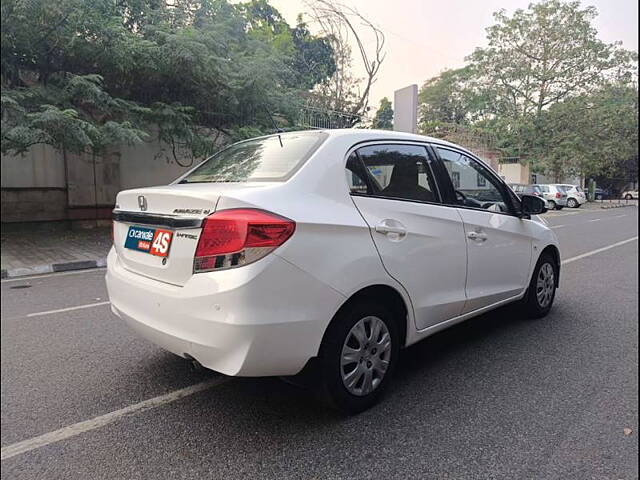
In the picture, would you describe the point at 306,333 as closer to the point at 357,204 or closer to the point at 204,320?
the point at 204,320

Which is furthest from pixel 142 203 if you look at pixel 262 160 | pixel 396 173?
pixel 396 173

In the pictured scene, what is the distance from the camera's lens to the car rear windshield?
2.41m

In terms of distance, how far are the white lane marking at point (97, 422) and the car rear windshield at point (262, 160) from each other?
4.09 ft

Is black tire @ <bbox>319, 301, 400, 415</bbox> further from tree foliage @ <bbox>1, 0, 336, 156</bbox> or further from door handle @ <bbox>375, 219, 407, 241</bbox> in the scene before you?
tree foliage @ <bbox>1, 0, 336, 156</bbox>

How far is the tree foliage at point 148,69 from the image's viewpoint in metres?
3.78

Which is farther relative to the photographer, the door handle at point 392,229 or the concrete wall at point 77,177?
the concrete wall at point 77,177

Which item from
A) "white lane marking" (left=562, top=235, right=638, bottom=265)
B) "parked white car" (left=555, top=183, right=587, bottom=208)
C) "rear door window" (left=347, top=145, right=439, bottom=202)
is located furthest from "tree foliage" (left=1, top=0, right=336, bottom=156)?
"parked white car" (left=555, top=183, right=587, bottom=208)

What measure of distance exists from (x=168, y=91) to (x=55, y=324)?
5.48 metres

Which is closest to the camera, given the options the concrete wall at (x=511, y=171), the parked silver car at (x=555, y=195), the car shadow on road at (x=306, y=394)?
the car shadow on road at (x=306, y=394)

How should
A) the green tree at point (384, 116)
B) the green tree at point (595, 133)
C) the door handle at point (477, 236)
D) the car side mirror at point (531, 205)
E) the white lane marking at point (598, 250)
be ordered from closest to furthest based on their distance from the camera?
1. the door handle at point (477, 236)
2. the car side mirror at point (531, 205)
3. the green tree at point (384, 116)
4. the white lane marking at point (598, 250)
5. the green tree at point (595, 133)

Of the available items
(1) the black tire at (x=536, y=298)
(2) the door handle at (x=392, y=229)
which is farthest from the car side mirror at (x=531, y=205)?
(2) the door handle at (x=392, y=229)

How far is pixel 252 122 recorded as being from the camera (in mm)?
6594

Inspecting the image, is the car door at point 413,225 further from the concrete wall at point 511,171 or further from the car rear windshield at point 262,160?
the concrete wall at point 511,171

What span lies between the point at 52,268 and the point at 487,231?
6.35 m
